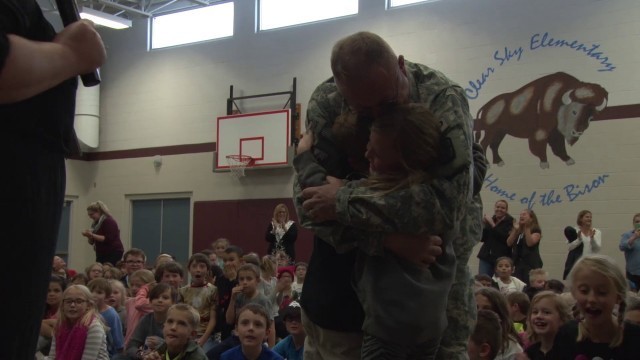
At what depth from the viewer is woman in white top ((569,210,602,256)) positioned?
9.98m

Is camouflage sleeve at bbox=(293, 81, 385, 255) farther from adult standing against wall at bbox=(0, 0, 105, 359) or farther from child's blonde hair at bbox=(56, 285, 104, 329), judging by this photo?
child's blonde hair at bbox=(56, 285, 104, 329)

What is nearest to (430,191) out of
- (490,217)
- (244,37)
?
(490,217)

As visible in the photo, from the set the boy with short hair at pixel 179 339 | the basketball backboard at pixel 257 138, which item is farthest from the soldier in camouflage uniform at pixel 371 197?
the basketball backboard at pixel 257 138

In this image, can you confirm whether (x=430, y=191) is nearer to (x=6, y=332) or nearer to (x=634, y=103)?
(x=6, y=332)

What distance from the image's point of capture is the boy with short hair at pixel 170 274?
279 inches

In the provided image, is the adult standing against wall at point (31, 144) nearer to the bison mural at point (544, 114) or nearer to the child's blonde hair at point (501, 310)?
the child's blonde hair at point (501, 310)

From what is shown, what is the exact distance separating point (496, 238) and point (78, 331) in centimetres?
678

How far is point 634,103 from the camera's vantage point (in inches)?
416

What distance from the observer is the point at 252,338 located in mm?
4871

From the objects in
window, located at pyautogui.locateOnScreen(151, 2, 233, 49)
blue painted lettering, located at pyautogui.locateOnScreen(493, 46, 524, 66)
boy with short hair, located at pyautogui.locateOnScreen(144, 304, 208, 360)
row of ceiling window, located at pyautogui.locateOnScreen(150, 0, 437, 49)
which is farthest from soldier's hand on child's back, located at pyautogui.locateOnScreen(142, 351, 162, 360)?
window, located at pyautogui.locateOnScreen(151, 2, 233, 49)

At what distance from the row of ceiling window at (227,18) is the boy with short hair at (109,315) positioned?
8515mm

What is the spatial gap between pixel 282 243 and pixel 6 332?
10.1 metres

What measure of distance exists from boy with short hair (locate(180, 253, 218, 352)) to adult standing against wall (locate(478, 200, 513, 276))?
457 cm

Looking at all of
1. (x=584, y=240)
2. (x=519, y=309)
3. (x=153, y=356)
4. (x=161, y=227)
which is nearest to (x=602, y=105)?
(x=584, y=240)
